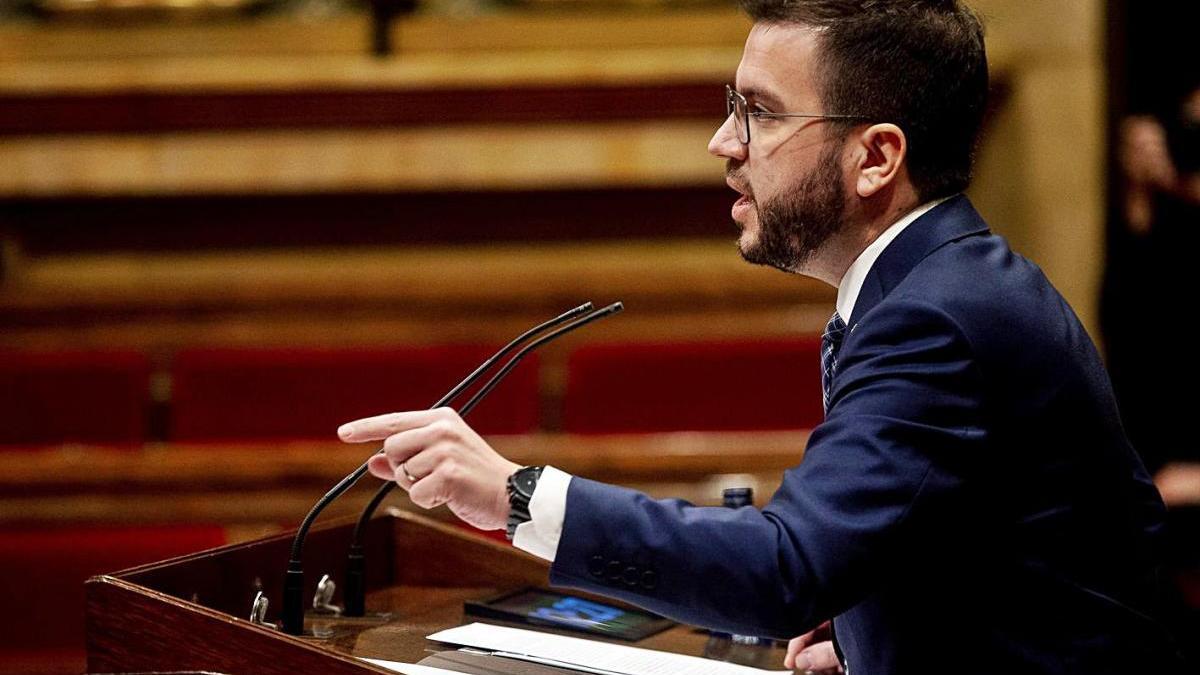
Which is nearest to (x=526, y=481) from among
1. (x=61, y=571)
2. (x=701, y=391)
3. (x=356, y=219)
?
(x=61, y=571)

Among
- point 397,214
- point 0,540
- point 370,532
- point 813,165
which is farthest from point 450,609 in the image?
point 397,214

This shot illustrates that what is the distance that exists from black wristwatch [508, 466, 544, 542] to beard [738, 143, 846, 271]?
12.5 inches

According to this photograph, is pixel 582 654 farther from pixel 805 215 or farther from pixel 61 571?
pixel 61 571

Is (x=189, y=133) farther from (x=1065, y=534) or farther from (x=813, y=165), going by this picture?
(x=1065, y=534)

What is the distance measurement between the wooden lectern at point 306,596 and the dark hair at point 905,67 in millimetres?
501

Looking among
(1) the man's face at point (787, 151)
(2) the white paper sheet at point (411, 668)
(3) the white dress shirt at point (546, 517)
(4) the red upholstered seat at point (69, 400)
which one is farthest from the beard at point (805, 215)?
(4) the red upholstered seat at point (69, 400)

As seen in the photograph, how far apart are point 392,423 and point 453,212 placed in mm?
2358

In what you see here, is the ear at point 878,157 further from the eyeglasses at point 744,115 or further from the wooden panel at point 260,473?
the wooden panel at point 260,473

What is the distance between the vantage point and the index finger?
0.96m

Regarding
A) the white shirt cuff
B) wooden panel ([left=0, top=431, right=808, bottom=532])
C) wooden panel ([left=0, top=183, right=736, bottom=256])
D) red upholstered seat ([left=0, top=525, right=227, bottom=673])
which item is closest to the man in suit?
the white shirt cuff

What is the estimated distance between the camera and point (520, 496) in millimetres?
950

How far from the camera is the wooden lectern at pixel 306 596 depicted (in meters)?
1.01

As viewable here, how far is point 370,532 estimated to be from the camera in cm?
138

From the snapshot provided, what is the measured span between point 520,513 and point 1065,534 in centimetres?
41
